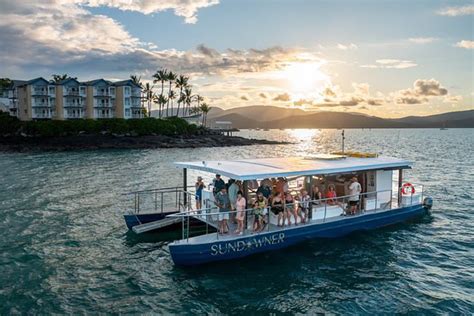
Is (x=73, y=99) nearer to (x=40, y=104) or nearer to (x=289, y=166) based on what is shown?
(x=40, y=104)

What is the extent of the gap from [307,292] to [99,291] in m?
6.55

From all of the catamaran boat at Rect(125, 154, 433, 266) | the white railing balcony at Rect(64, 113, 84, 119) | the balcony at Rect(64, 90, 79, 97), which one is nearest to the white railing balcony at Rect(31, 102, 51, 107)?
the white railing balcony at Rect(64, 113, 84, 119)

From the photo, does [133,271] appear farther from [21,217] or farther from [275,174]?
[21,217]

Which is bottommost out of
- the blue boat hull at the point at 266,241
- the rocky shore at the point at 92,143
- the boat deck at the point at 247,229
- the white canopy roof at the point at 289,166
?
the blue boat hull at the point at 266,241

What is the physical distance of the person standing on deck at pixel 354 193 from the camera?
1769 cm

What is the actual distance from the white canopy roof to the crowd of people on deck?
2.07 feet

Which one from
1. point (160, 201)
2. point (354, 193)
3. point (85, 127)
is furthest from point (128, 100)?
point (354, 193)

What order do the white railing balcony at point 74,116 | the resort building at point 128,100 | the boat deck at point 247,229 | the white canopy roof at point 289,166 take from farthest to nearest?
the resort building at point 128,100 → the white railing balcony at point 74,116 → the white canopy roof at point 289,166 → the boat deck at point 247,229

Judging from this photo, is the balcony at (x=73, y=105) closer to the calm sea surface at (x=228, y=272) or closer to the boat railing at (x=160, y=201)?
the boat railing at (x=160, y=201)

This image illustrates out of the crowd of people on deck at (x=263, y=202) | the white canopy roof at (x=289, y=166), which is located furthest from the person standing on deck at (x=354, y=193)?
the white canopy roof at (x=289, y=166)

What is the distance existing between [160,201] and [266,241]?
12.2 meters

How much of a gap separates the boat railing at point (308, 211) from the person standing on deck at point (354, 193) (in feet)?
0.29

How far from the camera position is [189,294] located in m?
12.0

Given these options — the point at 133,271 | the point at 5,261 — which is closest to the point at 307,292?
the point at 133,271
